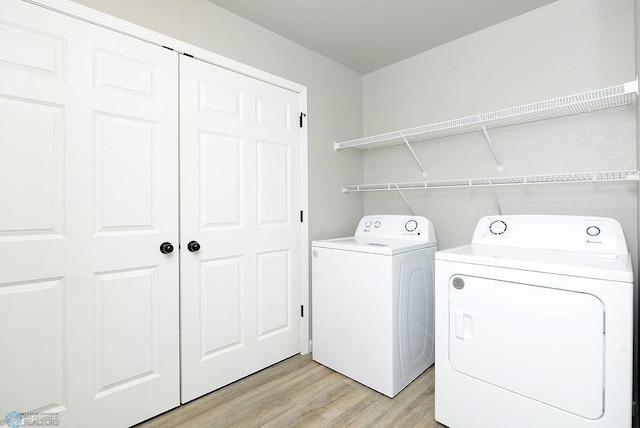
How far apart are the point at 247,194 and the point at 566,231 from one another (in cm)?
183

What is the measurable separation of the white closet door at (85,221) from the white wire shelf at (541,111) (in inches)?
63.5

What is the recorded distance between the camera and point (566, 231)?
163 centimetres

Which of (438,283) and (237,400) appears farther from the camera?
(237,400)

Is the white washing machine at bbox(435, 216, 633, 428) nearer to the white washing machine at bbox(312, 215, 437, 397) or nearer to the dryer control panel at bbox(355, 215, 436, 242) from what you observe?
the white washing machine at bbox(312, 215, 437, 397)

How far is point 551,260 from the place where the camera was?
1359 mm

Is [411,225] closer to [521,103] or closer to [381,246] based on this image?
[381,246]

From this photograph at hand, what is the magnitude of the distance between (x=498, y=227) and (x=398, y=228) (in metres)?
0.67

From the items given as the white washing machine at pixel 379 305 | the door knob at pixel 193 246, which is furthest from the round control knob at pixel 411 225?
the door knob at pixel 193 246

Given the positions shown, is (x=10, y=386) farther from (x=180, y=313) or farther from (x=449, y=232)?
(x=449, y=232)

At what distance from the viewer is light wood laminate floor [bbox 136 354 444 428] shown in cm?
165

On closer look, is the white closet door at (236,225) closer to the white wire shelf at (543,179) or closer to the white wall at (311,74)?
the white wall at (311,74)

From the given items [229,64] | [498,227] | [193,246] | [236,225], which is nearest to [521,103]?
[498,227]

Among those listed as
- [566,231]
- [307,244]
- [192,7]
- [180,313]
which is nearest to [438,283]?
[566,231]

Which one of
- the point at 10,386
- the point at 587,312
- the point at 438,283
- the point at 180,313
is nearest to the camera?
the point at 587,312
